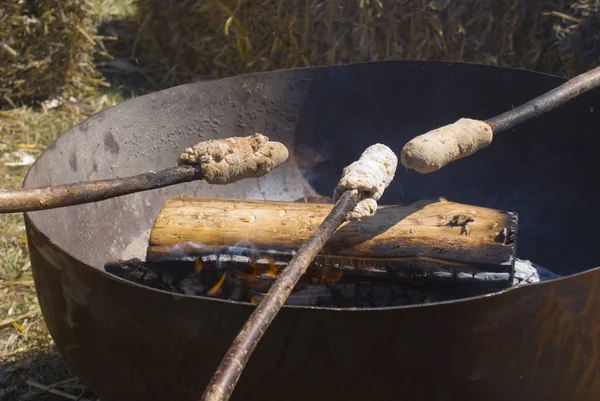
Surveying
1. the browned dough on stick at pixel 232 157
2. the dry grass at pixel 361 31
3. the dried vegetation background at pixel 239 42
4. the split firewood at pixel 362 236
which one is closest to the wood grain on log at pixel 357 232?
the split firewood at pixel 362 236

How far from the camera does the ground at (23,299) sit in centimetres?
274

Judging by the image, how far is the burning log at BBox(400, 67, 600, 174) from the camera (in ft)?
6.32

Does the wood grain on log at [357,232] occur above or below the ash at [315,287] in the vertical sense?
above

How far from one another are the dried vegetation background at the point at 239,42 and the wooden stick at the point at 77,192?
7.73ft

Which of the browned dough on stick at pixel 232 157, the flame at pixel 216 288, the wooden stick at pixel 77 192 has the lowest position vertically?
the flame at pixel 216 288

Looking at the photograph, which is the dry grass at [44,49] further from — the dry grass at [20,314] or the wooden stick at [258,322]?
the wooden stick at [258,322]

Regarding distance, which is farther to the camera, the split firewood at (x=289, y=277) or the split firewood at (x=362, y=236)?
the split firewood at (x=362, y=236)

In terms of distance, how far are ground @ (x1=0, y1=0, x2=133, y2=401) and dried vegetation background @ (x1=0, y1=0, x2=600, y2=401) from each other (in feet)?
0.05

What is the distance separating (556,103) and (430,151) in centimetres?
58

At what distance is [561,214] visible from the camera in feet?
8.90

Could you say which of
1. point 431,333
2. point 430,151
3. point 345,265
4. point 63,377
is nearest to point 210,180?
point 345,265

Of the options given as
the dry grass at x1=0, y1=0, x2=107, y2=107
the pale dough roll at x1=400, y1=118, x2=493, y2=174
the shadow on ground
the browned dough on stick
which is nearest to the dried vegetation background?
the dry grass at x1=0, y1=0, x2=107, y2=107

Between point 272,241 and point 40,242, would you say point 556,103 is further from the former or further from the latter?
point 40,242

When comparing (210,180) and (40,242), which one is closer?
(40,242)
